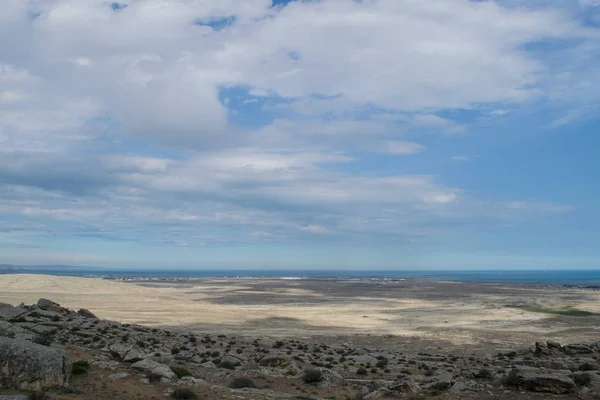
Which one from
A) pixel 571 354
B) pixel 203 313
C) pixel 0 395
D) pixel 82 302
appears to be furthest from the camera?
pixel 82 302

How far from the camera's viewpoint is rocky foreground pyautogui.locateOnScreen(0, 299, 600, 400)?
14.0 m

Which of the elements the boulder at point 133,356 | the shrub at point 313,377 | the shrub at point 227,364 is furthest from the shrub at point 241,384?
→ the boulder at point 133,356

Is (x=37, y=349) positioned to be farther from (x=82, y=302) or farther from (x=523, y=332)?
(x=82, y=302)

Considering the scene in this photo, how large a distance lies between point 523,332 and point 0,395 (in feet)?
140

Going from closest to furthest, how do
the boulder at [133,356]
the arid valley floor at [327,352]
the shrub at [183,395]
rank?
1. the shrub at [183,395]
2. the arid valley floor at [327,352]
3. the boulder at [133,356]

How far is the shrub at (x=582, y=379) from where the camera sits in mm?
16984

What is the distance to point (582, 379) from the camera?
56.1 ft

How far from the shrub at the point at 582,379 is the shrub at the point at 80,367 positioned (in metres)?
15.9

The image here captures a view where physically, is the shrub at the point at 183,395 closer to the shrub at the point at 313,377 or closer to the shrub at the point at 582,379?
the shrub at the point at 313,377

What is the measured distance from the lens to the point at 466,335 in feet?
138

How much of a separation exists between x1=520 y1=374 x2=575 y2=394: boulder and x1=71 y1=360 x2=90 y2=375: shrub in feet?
46.5

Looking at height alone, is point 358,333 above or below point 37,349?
below

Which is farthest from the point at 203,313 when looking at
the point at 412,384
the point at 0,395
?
the point at 0,395

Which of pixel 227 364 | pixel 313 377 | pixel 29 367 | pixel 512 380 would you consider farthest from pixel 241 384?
pixel 512 380
